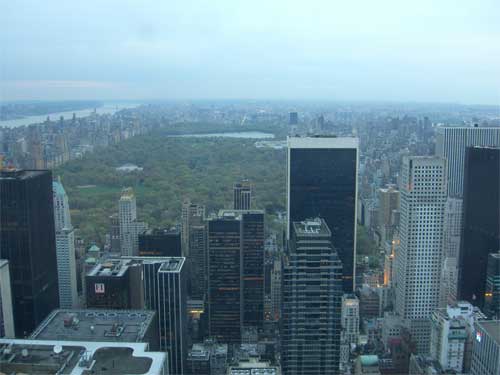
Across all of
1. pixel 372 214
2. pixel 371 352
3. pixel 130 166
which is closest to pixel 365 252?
pixel 372 214

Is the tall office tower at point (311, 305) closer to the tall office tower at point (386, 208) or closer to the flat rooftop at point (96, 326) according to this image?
the flat rooftop at point (96, 326)

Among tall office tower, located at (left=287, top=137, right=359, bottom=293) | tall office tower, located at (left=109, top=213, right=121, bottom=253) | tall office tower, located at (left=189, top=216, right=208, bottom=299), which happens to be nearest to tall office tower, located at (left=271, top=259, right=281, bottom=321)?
tall office tower, located at (left=287, top=137, right=359, bottom=293)

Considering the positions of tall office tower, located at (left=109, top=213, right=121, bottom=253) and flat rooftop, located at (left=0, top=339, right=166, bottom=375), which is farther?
tall office tower, located at (left=109, top=213, right=121, bottom=253)

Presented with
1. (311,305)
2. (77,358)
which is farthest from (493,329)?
(77,358)

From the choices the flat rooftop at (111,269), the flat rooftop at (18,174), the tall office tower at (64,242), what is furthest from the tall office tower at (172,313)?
the flat rooftop at (18,174)

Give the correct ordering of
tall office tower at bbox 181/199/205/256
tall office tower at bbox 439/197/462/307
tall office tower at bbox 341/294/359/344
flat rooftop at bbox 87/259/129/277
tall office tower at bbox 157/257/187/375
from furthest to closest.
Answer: tall office tower at bbox 181/199/205/256 → tall office tower at bbox 439/197/462/307 → tall office tower at bbox 341/294/359/344 → tall office tower at bbox 157/257/187/375 → flat rooftop at bbox 87/259/129/277

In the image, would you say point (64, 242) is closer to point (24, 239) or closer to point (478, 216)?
point (24, 239)

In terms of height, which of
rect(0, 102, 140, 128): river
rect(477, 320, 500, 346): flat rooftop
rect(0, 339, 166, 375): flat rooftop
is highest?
rect(0, 102, 140, 128): river

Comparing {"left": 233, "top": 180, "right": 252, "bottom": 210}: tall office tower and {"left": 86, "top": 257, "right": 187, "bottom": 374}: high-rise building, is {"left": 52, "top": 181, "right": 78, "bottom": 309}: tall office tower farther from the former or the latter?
{"left": 233, "top": 180, "right": 252, "bottom": 210}: tall office tower

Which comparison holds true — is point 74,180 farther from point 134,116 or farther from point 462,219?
point 462,219
